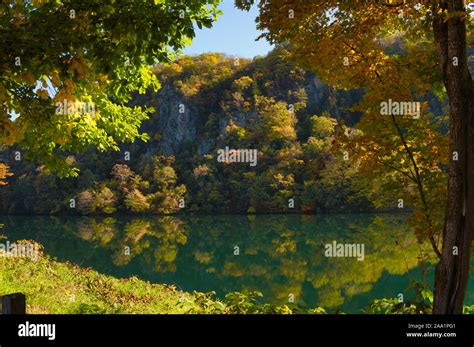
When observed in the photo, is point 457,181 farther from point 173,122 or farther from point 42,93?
point 173,122

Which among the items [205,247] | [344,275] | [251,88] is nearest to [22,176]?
[251,88]

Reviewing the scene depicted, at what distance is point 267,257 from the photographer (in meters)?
26.4

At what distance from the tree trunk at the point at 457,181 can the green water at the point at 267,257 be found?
2.57 m

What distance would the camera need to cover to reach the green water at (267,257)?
687 inches

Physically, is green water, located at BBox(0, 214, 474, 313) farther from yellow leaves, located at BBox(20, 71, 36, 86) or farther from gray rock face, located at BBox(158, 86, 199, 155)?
gray rock face, located at BBox(158, 86, 199, 155)

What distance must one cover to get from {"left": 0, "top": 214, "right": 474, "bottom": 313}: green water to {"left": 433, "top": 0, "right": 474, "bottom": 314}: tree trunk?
2.57 m

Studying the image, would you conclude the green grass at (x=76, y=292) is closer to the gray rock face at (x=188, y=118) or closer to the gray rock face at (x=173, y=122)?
the gray rock face at (x=188, y=118)

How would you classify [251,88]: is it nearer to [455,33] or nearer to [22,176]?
[22,176]

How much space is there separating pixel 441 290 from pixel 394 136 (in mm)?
2330

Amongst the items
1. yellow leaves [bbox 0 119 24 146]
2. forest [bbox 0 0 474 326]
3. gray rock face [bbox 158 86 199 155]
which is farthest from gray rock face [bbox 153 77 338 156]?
yellow leaves [bbox 0 119 24 146]

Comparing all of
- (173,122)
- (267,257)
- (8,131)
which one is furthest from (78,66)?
(173,122)

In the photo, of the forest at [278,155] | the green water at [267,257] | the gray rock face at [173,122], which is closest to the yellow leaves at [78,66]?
the forest at [278,155]

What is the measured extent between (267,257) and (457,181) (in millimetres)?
22006

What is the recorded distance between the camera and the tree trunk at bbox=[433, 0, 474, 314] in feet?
15.9
